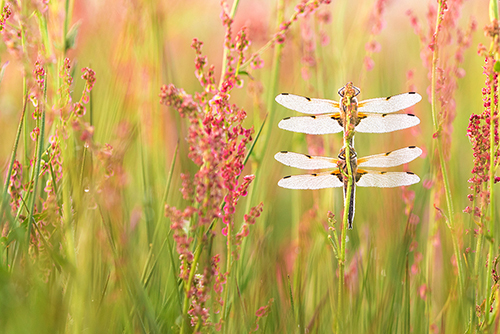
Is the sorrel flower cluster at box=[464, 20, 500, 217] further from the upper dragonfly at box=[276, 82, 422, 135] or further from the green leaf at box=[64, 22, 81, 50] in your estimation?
the green leaf at box=[64, 22, 81, 50]

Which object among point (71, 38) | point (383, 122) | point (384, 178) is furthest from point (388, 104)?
point (71, 38)

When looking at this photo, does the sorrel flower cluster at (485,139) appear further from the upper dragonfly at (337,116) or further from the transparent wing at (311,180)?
the transparent wing at (311,180)

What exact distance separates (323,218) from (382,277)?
0.48m

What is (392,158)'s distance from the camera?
1098mm

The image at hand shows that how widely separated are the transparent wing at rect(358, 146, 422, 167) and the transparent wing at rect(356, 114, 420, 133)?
0.22ft

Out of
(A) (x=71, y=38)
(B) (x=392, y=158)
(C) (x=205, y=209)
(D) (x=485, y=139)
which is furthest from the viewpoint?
(B) (x=392, y=158)

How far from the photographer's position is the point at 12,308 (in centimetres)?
61

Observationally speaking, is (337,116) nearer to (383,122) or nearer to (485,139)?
(383,122)

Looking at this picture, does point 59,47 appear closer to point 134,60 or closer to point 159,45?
point 159,45

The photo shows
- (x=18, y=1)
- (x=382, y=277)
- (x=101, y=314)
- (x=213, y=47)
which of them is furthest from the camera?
(x=213, y=47)

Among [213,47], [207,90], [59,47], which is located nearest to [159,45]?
[59,47]

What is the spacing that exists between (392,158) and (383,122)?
0.10 metres

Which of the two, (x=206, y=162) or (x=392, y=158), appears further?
(x=392, y=158)

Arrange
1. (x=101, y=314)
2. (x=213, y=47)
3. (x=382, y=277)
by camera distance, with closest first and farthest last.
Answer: (x=101, y=314), (x=382, y=277), (x=213, y=47)
